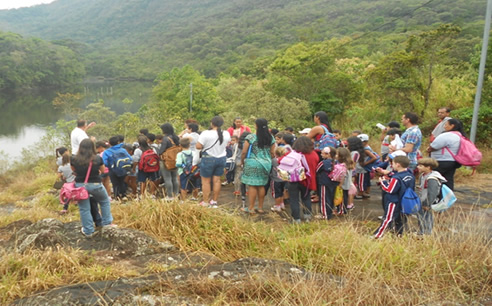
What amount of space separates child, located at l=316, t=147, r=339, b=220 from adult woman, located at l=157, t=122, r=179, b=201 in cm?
251

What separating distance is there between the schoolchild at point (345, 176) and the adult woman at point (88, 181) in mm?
3274

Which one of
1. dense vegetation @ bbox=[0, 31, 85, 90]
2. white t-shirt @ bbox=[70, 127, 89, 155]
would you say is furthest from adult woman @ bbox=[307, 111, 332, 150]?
dense vegetation @ bbox=[0, 31, 85, 90]

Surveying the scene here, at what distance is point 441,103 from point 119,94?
239 feet

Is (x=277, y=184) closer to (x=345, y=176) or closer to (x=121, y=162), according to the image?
(x=345, y=176)

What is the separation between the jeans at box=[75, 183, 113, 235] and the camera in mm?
4254

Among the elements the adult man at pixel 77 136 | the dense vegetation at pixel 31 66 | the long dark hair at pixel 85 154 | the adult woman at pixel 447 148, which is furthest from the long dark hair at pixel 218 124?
the dense vegetation at pixel 31 66

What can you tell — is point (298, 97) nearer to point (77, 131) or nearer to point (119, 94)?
point (77, 131)

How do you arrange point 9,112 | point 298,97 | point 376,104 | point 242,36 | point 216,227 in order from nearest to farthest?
1. point 216,227
2. point 376,104
3. point 298,97
4. point 9,112
5. point 242,36

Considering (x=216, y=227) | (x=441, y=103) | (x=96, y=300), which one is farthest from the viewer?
(x=441, y=103)

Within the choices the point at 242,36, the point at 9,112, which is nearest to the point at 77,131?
the point at 9,112

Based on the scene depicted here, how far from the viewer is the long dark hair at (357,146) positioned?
20.1 ft

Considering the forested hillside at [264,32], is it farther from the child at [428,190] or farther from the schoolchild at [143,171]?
the child at [428,190]

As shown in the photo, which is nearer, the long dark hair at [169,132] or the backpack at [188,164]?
the backpack at [188,164]

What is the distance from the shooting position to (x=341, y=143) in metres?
6.44
